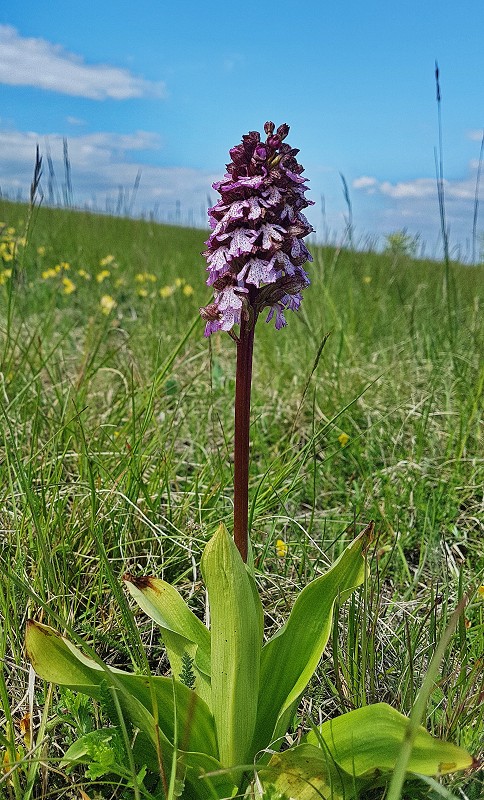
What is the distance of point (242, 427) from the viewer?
1.30 metres

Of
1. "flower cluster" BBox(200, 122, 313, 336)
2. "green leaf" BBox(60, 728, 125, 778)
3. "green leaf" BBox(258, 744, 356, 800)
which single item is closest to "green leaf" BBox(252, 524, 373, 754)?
"green leaf" BBox(258, 744, 356, 800)

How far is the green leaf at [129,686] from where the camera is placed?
1.28 metres

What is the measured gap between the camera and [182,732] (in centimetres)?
134

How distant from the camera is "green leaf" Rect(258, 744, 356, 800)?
1.23 metres

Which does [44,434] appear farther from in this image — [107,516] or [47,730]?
[47,730]

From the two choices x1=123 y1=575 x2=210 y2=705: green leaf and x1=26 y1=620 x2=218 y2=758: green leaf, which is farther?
x1=123 y1=575 x2=210 y2=705: green leaf

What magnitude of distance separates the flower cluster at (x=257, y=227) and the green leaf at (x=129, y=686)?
26.6 inches

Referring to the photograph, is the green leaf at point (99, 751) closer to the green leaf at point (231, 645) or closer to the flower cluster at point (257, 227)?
the green leaf at point (231, 645)

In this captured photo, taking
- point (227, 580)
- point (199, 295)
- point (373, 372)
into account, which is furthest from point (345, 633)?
point (199, 295)

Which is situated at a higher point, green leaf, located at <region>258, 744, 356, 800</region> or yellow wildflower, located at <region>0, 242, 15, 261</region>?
yellow wildflower, located at <region>0, 242, 15, 261</region>

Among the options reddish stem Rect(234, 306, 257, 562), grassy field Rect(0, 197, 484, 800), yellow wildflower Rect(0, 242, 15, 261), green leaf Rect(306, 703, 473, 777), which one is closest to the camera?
green leaf Rect(306, 703, 473, 777)

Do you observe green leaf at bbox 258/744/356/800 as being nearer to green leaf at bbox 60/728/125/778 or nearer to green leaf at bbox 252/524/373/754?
green leaf at bbox 252/524/373/754

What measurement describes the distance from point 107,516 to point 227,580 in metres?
0.86

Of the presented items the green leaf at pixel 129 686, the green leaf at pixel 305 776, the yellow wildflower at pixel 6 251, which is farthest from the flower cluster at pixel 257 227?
the yellow wildflower at pixel 6 251
